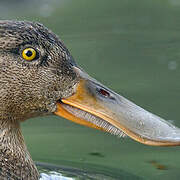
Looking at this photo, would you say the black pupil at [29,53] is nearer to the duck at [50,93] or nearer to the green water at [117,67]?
the duck at [50,93]

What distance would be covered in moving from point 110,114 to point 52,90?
20.4 inches

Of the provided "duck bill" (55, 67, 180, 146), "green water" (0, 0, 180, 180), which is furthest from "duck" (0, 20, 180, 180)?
"green water" (0, 0, 180, 180)

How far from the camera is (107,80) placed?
8945 millimetres

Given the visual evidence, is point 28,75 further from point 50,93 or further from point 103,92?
point 103,92

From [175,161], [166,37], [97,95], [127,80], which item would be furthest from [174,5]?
[97,95]

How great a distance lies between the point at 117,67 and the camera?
9.45 m

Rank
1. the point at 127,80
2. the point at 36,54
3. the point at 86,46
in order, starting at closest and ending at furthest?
the point at 36,54
the point at 127,80
the point at 86,46

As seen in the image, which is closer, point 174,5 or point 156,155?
point 156,155

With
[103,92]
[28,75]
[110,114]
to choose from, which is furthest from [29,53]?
[110,114]

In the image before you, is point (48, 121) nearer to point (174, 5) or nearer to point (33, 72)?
point (33, 72)

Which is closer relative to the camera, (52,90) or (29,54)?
(29,54)

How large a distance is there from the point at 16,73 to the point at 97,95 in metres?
0.68

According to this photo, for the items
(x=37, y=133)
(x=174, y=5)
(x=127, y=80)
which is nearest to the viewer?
(x=37, y=133)

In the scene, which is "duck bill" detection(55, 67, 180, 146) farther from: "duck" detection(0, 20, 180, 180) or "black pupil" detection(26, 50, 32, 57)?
"black pupil" detection(26, 50, 32, 57)
